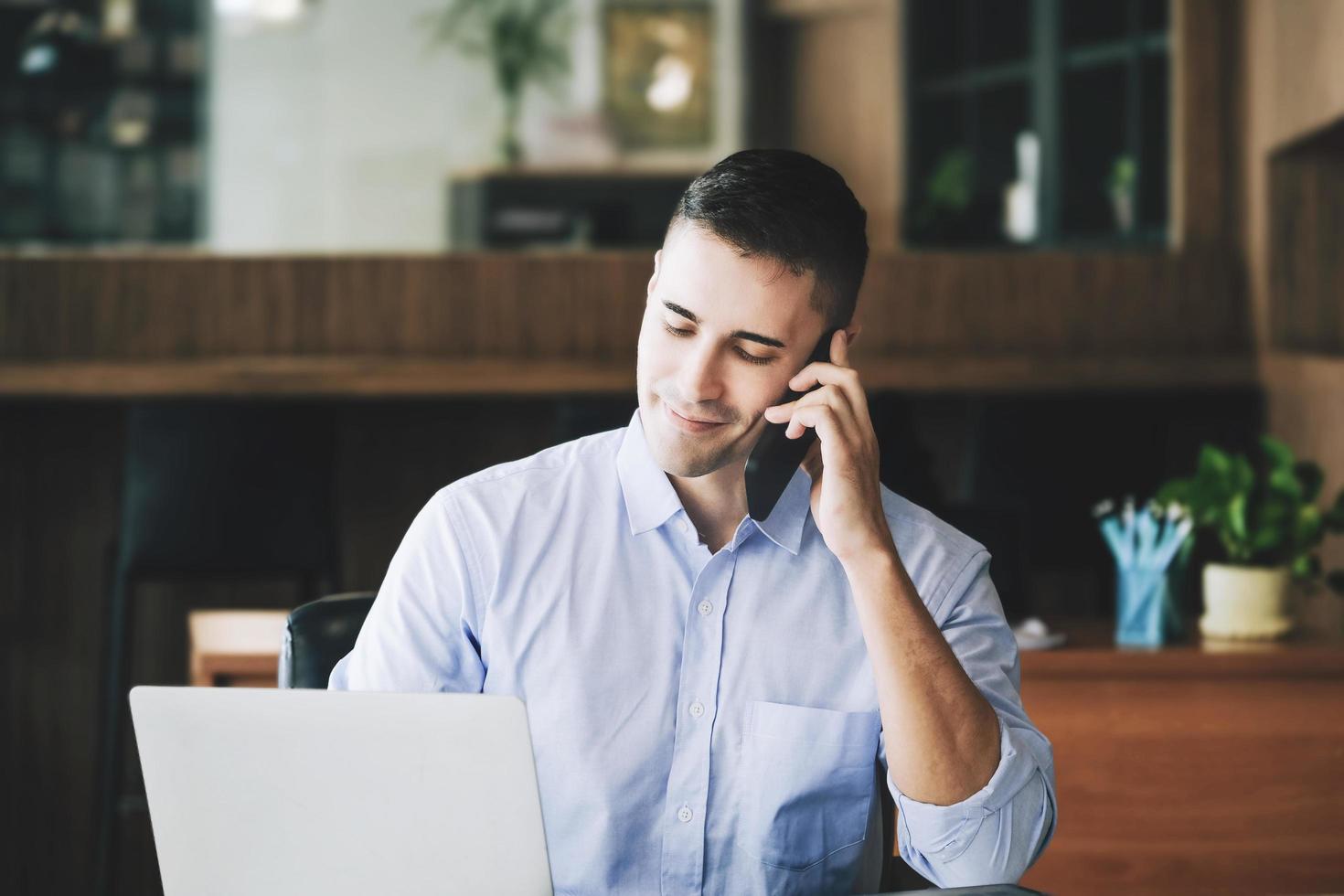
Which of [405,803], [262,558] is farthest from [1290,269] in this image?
[405,803]

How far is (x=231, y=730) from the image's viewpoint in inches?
36.2

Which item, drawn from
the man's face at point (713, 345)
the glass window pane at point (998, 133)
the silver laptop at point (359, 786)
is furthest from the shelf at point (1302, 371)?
the silver laptop at point (359, 786)

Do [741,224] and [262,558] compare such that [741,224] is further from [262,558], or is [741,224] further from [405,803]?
[262,558]

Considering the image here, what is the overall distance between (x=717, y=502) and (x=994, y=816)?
0.37 m

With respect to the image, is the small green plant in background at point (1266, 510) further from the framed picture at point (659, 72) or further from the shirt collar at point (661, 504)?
the framed picture at point (659, 72)

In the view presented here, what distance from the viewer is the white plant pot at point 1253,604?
7.48 ft

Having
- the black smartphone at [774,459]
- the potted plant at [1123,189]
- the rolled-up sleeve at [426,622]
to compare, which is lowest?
the rolled-up sleeve at [426,622]

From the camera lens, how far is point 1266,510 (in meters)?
2.29

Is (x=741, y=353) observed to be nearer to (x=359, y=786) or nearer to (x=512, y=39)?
(x=359, y=786)

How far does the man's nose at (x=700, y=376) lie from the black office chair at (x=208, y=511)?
196 cm

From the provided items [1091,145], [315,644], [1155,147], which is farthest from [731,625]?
[1091,145]

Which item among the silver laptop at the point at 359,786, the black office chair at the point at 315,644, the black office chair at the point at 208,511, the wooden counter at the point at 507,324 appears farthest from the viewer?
the wooden counter at the point at 507,324

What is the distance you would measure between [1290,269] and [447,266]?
209 centimetres

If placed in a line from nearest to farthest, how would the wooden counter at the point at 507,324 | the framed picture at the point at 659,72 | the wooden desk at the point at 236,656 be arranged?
1. the wooden desk at the point at 236,656
2. the wooden counter at the point at 507,324
3. the framed picture at the point at 659,72
